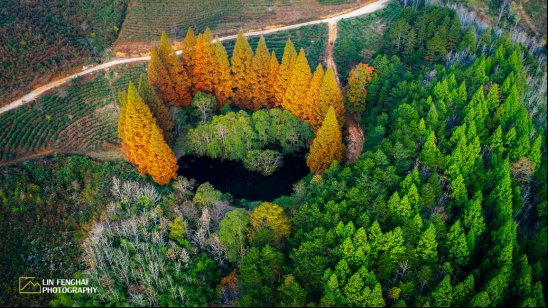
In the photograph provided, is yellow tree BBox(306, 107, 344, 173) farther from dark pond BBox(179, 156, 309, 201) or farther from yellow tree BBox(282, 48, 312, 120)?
yellow tree BBox(282, 48, 312, 120)

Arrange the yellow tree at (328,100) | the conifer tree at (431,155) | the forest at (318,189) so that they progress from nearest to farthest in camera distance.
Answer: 1. the forest at (318,189)
2. the conifer tree at (431,155)
3. the yellow tree at (328,100)

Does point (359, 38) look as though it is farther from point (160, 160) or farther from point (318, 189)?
point (160, 160)

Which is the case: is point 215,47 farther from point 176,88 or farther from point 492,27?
point 492,27

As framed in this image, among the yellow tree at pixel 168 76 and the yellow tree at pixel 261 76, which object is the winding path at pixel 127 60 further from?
the yellow tree at pixel 261 76

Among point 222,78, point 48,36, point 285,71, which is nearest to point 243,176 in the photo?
point 222,78

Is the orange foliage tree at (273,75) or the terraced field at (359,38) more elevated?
the terraced field at (359,38)

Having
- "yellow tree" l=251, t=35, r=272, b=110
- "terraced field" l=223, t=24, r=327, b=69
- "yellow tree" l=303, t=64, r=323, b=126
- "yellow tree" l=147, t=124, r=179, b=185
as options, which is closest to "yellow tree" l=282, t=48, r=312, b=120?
"yellow tree" l=303, t=64, r=323, b=126

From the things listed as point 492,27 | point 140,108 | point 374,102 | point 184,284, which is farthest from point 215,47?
point 492,27

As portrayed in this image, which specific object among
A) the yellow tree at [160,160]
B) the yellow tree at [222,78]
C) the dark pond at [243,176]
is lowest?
the dark pond at [243,176]

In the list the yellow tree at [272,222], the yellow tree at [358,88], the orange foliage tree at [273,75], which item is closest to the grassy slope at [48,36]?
the orange foliage tree at [273,75]
